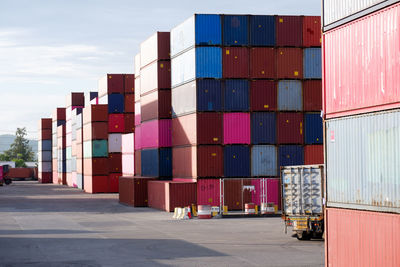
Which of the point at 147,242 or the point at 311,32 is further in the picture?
the point at 311,32

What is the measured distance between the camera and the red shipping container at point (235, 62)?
42125mm

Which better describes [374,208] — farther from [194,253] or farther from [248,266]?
[194,253]

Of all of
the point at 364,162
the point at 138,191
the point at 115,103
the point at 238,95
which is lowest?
the point at 138,191

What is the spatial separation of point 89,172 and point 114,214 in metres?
31.8

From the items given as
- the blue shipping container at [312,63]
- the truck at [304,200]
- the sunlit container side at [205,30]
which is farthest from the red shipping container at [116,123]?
the truck at [304,200]

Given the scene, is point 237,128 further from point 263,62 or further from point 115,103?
point 115,103

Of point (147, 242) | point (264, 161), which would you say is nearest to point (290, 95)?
point (264, 161)

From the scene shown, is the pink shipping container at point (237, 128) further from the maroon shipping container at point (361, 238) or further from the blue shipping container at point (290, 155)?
the maroon shipping container at point (361, 238)

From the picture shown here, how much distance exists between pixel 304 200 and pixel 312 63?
16.7 meters

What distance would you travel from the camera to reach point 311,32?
43.3 meters

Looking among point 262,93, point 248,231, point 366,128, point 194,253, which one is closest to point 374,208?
point 366,128

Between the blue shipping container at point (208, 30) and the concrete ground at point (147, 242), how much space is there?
10765 mm

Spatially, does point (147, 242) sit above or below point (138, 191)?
below

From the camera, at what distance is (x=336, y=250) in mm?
19109
